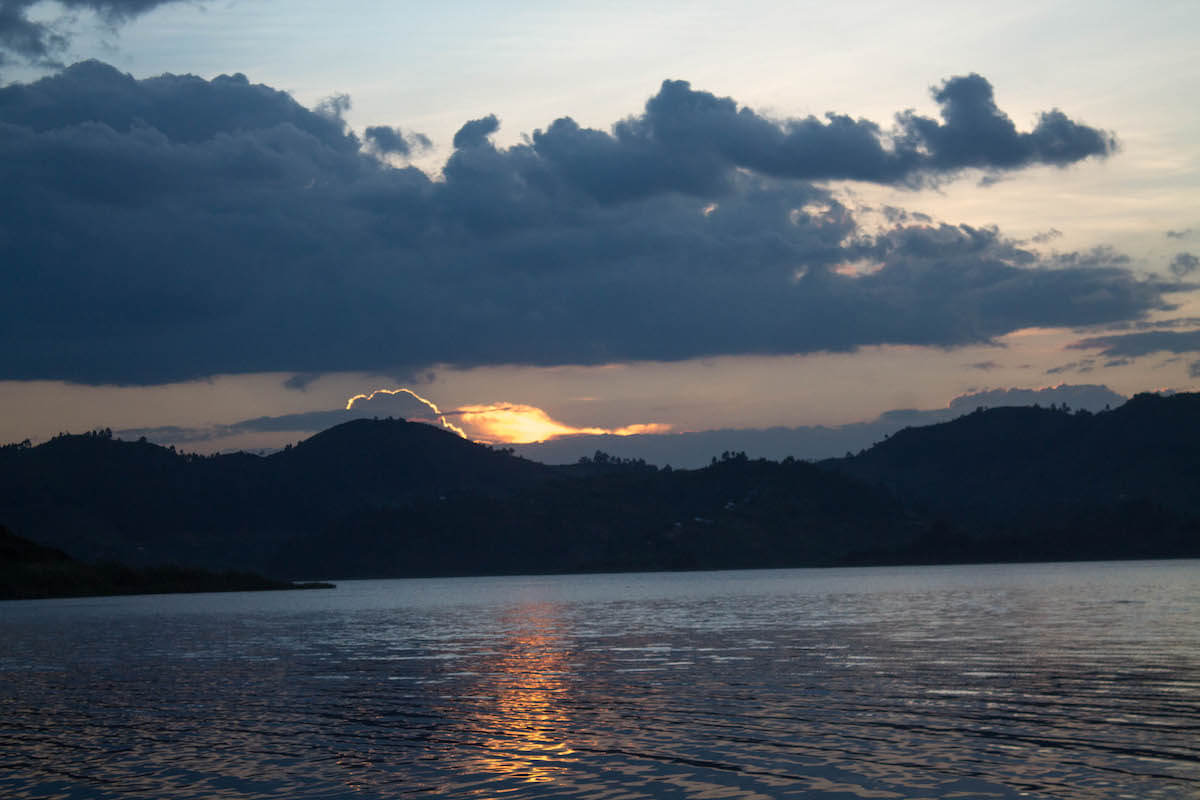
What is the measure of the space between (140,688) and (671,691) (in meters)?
25.3

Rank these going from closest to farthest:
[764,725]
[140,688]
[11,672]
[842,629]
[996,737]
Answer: [996,737]
[764,725]
[140,688]
[11,672]
[842,629]

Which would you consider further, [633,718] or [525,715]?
[525,715]

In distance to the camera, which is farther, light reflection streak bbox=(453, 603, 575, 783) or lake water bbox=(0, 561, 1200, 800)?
light reflection streak bbox=(453, 603, 575, 783)

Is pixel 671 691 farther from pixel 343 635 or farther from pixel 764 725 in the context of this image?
pixel 343 635

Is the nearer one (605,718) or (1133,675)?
(605,718)

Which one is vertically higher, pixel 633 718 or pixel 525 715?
pixel 633 718

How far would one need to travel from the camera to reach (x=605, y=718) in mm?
38750

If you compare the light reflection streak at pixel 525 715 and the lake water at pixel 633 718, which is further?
the light reflection streak at pixel 525 715

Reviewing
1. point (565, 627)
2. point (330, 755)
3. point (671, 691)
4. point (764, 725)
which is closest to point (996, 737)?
point (764, 725)

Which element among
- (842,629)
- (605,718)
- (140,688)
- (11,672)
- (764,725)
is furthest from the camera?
(842,629)

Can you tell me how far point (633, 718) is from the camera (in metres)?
38.4

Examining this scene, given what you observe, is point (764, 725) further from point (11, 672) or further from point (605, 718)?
point (11, 672)

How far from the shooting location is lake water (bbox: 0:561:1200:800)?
92.4 feet

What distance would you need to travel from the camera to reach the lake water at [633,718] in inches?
1109
